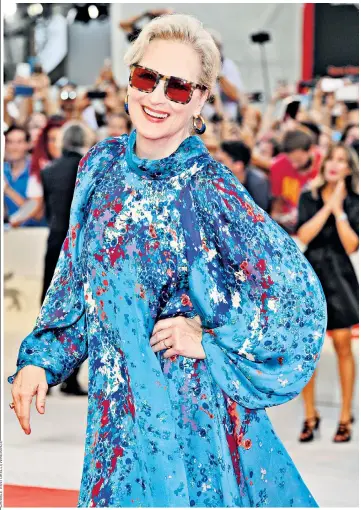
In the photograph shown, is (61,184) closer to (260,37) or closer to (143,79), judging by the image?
(143,79)

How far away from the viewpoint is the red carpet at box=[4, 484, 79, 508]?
14.6 feet

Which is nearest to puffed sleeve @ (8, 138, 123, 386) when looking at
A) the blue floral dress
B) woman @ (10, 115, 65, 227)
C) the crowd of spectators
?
the blue floral dress

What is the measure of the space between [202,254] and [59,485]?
108 inches

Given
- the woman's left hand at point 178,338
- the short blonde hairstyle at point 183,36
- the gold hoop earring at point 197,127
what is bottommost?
the woman's left hand at point 178,338

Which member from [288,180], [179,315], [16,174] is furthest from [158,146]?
[16,174]

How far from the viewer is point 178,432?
2422mm

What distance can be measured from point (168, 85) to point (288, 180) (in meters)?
5.66

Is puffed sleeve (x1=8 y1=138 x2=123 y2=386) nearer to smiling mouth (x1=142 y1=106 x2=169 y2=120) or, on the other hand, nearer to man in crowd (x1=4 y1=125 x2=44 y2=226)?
smiling mouth (x1=142 y1=106 x2=169 y2=120)

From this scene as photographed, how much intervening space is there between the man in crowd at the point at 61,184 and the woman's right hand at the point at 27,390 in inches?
168

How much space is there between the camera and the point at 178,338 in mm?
2381

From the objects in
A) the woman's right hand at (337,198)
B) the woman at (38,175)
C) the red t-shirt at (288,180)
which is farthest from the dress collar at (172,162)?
the woman at (38,175)

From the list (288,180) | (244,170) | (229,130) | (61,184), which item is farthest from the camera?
(229,130)

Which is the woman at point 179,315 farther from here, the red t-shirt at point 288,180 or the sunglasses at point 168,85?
the red t-shirt at point 288,180

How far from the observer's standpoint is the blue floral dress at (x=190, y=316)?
7.86 feet
